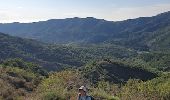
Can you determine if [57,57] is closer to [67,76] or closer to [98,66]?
[98,66]

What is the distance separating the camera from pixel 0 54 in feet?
393

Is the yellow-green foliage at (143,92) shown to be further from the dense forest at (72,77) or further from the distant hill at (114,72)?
the distant hill at (114,72)

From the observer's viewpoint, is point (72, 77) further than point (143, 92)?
Yes

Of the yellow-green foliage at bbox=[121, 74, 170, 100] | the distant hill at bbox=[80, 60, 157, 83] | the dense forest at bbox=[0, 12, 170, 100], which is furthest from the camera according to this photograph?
the distant hill at bbox=[80, 60, 157, 83]

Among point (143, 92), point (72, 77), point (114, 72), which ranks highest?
point (72, 77)

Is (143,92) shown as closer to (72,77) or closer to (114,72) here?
(72,77)

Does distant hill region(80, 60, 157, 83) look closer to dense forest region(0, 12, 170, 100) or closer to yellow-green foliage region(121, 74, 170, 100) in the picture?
dense forest region(0, 12, 170, 100)

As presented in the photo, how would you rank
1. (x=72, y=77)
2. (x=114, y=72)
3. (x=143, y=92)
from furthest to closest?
1. (x=114, y=72)
2. (x=72, y=77)
3. (x=143, y=92)

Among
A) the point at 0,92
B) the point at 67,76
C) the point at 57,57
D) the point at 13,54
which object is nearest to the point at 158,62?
the point at 57,57

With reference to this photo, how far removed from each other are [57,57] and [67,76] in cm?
13172

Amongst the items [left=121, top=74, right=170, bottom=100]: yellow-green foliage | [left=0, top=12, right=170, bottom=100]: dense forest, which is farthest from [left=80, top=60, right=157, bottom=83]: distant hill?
[left=121, top=74, right=170, bottom=100]: yellow-green foliage

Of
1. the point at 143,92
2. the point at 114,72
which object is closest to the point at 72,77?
the point at 143,92

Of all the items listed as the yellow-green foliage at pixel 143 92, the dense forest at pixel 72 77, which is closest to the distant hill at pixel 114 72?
the dense forest at pixel 72 77

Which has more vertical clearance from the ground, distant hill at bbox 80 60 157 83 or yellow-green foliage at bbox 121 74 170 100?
yellow-green foliage at bbox 121 74 170 100
